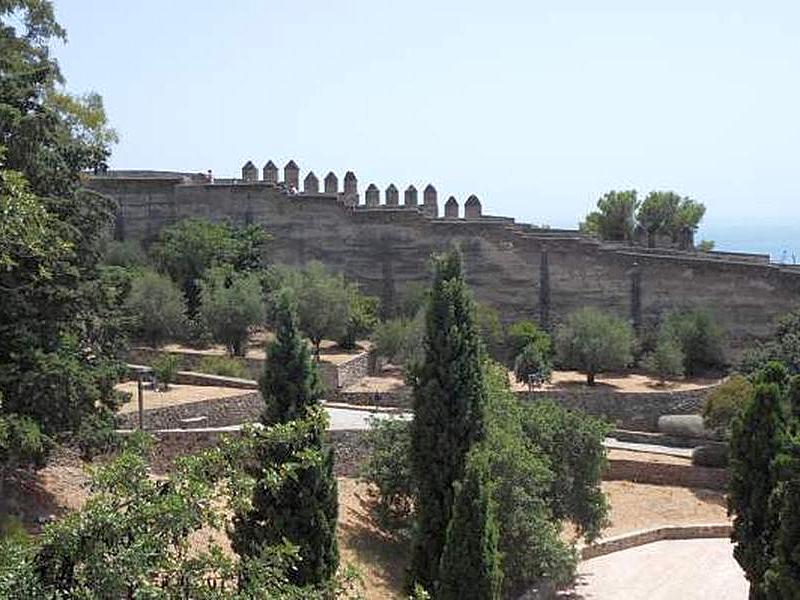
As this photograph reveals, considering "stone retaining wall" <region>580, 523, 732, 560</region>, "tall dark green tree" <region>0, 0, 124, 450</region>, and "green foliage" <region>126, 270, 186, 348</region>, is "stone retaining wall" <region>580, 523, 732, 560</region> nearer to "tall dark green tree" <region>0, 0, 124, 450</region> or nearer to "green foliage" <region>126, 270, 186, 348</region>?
"tall dark green tree" <region>0, 0, 124, 450</region>

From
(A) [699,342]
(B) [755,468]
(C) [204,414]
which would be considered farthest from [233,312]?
(B) [755,468]

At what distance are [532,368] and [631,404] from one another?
116 inches

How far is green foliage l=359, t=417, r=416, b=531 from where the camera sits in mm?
18875

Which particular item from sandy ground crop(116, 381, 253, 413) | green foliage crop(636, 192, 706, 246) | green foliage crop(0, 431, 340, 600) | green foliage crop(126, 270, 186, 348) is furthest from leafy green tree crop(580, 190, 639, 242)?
green foliage crop(0, 431, 340, 600)

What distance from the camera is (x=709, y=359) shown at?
33.5m

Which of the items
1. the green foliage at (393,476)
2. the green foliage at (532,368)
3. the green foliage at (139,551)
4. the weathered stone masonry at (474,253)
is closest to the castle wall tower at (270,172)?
the weathered stone masonry at (474,253)

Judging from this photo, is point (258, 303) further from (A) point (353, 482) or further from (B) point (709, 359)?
(B) point (709, 359)

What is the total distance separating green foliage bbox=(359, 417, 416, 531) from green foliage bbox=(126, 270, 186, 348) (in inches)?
493

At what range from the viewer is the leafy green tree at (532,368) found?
30.1m

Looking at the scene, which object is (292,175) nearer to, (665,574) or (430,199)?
(430,199)

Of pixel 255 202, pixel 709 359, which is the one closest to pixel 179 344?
pixel 255 202

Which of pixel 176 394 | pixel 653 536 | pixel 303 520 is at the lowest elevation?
pixel 653 536

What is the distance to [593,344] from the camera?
103 ft

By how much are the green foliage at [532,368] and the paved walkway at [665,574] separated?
28.3 feet
